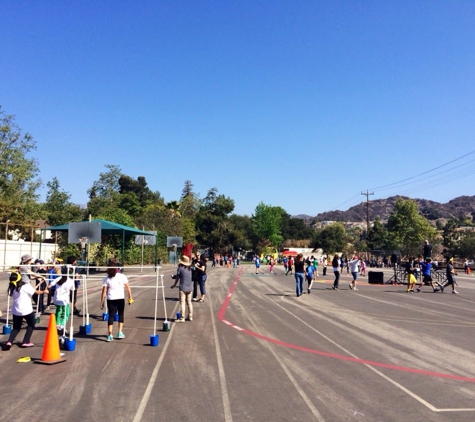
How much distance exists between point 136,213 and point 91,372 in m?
77.3

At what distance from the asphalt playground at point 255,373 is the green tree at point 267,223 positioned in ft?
300

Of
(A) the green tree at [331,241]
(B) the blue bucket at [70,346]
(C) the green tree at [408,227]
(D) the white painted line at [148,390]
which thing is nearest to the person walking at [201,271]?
(D) the white painted line at [148,390]

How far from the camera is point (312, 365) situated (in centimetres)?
781

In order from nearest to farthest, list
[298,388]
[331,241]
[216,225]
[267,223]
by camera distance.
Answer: [298,388], [216,225], [267,223], [331,241]

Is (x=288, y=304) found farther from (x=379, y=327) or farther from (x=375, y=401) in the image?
(x=375, y=401)

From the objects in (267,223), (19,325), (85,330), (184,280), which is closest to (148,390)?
(19,325)

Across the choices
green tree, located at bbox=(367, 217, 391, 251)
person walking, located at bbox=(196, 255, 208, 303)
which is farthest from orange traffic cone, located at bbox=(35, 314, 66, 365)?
green tree, located at bbox=(367, 217, 391, 251)

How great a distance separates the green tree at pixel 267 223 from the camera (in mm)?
104625

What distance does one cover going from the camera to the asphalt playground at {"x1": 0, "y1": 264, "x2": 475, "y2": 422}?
561 centimetres

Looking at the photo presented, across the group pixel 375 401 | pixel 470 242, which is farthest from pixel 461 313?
pixel 470 242

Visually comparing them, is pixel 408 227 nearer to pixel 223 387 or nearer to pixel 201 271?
pixel 201 271

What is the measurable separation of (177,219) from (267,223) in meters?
37.1

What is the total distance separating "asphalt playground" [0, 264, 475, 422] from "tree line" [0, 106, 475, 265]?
86.5 ft

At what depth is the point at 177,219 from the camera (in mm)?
71250
